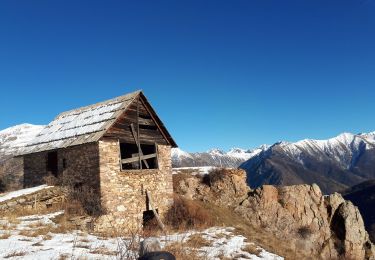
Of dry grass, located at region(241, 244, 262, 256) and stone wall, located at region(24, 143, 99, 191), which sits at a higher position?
stone wall, located at region(24, 143, 99, 191)

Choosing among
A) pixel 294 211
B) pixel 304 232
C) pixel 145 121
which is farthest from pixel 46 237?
pixel 294 211

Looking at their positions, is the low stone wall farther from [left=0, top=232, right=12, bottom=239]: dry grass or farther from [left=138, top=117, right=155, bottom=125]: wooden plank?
[left=138, top=117, right=155, bottom=125]: wooden plank

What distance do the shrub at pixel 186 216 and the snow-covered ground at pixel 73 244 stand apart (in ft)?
13.1

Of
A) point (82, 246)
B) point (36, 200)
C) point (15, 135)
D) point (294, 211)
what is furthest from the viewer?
point (15, 135)

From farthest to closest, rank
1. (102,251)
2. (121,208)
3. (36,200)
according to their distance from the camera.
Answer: (121,208)
(36,200)
(102,251)

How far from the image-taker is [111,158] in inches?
816

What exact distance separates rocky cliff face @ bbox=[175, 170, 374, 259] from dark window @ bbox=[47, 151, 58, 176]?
11.9m

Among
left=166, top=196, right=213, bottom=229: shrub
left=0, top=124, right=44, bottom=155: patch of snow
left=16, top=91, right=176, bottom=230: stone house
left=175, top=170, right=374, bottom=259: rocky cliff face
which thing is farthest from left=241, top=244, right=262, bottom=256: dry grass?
left=0, top=124, right=44, bottom=155: patch of snow

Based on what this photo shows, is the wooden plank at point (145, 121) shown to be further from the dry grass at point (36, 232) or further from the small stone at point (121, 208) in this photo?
the dry grass at point (36, 232)

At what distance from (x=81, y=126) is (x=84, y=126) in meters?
0.41

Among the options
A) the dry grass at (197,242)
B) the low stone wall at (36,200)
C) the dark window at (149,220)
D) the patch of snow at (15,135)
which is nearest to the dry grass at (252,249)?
the dry grass at (197,242)

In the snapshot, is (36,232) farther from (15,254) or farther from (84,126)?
(84,126)

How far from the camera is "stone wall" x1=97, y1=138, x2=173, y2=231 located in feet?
65.5

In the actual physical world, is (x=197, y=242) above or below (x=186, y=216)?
below
